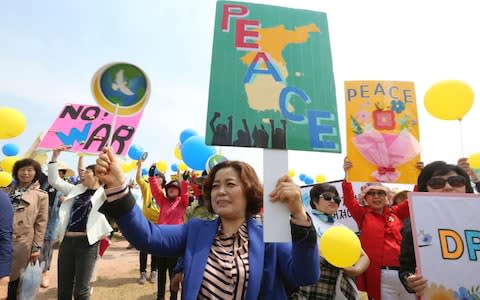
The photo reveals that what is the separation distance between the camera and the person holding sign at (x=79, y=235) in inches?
151

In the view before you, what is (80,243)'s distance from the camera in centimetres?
394

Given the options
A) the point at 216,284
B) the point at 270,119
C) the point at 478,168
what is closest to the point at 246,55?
the point at 270,119

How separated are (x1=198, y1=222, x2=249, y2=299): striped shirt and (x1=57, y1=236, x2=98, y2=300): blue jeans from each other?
285 cm

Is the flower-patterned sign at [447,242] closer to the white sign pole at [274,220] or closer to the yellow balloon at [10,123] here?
the white sign pole at [274,220]

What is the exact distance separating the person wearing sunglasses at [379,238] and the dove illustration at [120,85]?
2598mm

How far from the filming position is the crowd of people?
5.19 ft

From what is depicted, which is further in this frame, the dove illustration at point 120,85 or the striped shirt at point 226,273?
the dove illustration at point 120,85

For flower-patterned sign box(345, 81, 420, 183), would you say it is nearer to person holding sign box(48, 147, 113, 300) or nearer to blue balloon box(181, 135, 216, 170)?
blue balloon box(181, 135, 216, 170)

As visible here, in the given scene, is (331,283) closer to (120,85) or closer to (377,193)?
(377,193)

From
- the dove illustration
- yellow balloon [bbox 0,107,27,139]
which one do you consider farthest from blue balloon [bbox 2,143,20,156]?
the dove illustration

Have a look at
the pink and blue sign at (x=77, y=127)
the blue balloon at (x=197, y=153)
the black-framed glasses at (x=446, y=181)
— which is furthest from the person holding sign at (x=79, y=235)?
the black-framed glasses at (x=446, y=181)

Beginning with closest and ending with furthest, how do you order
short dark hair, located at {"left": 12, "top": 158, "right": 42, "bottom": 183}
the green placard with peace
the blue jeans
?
the green placard with peace
the blue jeans
short dark hair, located at {"left": 12, "top": 158, "right": 42, "bottom": 183}

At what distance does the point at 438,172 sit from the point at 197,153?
11.8 ft

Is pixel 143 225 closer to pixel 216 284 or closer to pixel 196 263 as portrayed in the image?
pixel 196 263
